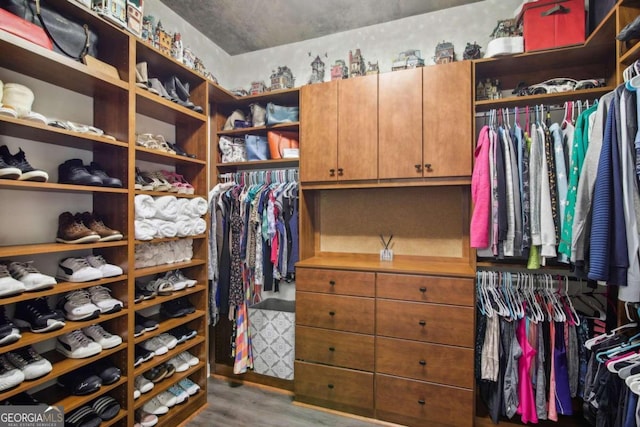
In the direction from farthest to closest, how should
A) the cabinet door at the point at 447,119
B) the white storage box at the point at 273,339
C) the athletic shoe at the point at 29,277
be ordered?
the white storage box at the point at 273,339
the cabinet door at the point at 447,119
the athletic shoe at the point at 29,277

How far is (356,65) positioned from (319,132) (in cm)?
Answer: 70

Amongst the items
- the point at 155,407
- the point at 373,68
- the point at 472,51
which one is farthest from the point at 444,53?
the point at 155,407

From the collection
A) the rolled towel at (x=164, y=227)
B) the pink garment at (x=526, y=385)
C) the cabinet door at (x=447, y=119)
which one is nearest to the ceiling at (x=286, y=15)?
the cabinet door at (x=447, y=119)

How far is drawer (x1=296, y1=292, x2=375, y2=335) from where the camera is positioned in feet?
6.53

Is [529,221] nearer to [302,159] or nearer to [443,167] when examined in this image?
[443,167]

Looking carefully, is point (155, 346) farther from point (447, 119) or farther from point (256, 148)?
point (447, 119)

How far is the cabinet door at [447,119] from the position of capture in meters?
1.89

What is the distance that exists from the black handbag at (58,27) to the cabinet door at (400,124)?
1719 millimetres

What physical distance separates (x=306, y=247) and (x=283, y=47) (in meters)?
1.89

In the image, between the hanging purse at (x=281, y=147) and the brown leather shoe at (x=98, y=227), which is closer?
the brown leather shoe at (x=98, y=227)

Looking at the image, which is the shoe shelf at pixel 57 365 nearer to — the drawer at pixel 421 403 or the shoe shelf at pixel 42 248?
the shoe shelf at pixel 42 248

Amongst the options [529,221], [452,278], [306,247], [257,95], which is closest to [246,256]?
[306,247]

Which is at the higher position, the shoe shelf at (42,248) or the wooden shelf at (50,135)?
the wooden shelf at (50,135)

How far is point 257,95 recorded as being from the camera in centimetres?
246
